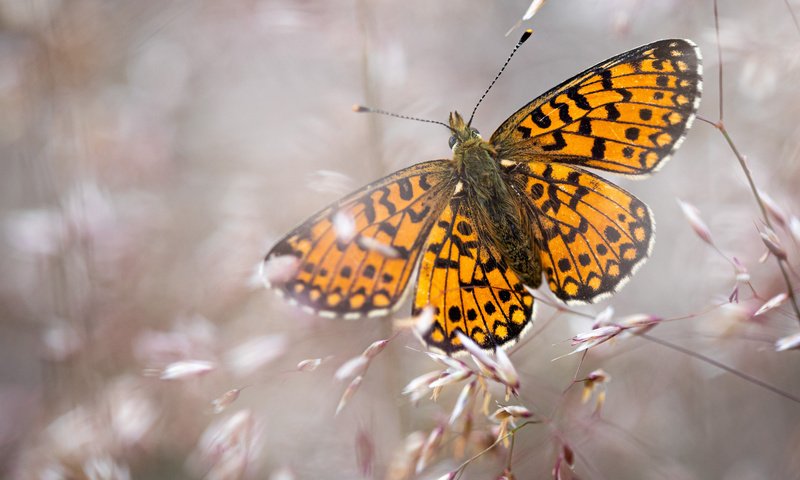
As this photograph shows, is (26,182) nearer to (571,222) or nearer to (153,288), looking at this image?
(153,288)

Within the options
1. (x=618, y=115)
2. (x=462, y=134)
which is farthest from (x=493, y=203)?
(x=618, y=115)

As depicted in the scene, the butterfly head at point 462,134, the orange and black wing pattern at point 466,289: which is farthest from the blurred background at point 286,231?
the butterfly head at point 462,134

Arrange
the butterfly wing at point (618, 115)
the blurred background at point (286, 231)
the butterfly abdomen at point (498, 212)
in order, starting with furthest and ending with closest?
the blurred background at point (286, 231)
the butterfly abdomen at point (498, 212)
the butterfly wing at point (618, 115)

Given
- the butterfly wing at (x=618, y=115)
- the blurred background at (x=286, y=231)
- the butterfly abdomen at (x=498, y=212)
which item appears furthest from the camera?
the blurred background at (x=286, y=231)

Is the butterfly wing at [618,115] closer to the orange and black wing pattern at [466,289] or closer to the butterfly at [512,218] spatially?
the butterfly at [512,218]

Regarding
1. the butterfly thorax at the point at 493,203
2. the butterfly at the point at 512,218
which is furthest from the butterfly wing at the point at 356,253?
the butterfly thorax at the point at 493,203

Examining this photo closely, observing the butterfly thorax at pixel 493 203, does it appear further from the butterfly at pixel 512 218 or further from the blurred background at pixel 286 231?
the blurred background at pixel 286 231

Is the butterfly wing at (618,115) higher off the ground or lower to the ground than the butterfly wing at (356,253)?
higher

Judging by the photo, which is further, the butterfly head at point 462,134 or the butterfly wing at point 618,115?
the butterfly head at point 462,134
